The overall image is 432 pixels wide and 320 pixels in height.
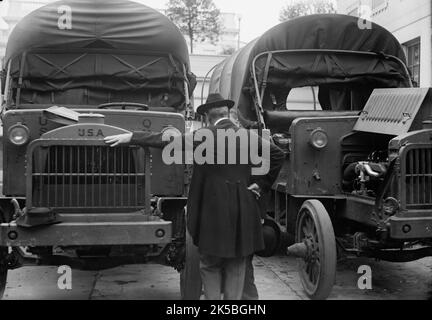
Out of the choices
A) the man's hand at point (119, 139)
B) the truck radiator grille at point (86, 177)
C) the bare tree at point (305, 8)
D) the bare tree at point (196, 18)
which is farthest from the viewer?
the bare tree at point (305, 8)

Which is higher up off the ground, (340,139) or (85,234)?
(340,139)

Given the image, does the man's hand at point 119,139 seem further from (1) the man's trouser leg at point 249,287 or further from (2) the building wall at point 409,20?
(2) the building wall at point 409,20

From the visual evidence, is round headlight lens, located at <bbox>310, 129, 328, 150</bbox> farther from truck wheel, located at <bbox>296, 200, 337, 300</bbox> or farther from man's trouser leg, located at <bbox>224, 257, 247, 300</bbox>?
man's trouser leg, located at <bbox>224, 257, 247, 300</bbox>

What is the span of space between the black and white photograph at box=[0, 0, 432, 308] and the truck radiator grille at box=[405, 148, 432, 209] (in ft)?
0.04

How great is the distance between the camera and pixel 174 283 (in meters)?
6.80

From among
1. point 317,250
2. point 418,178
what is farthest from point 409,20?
point 317,250

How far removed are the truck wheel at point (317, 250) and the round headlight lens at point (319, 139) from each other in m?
0.73

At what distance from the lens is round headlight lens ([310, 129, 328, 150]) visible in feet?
22.1

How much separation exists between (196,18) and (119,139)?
18852 millimetres

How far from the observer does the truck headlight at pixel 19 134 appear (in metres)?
5.74

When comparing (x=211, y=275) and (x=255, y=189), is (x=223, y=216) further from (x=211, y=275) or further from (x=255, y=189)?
(x=211, y=275)

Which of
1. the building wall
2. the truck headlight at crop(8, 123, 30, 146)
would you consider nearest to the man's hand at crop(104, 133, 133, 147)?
the truck headlight at crop(8, 123, 30, 146)

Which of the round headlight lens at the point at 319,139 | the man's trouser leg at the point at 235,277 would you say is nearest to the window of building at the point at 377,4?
the round headlight lens at the point at 319,139
